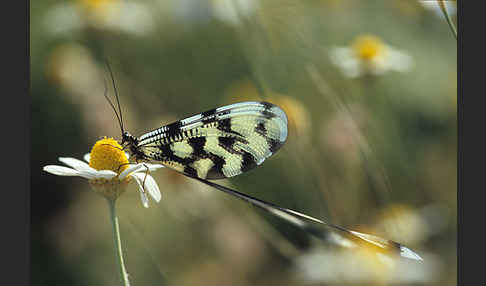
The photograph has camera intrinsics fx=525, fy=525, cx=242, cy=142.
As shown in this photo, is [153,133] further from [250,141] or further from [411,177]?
[411,177]

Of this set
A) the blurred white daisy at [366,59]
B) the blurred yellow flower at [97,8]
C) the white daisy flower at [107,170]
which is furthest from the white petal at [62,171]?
the blurred yellow flower at [97,8]

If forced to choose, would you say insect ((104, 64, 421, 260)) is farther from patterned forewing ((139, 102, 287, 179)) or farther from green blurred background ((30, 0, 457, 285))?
green blurred background ((30, 0, 457, 285))

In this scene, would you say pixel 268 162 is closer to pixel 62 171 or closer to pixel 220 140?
pixel 220 140

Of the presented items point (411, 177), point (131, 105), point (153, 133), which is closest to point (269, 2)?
point (131, 105)

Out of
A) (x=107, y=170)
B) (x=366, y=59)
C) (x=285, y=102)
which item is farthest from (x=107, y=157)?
(x=366, y=59)

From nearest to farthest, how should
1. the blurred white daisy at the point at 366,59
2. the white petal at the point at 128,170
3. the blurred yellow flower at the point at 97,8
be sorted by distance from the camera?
1. the white petal at the point at 128,170
2. the blurred white daisy at the point at 366,59
3. the blurred yellow flower at the point at 97,8

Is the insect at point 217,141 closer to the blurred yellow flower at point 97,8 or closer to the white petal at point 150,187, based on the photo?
the white petal at point 150,187

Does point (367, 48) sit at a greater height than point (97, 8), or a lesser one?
lesser
